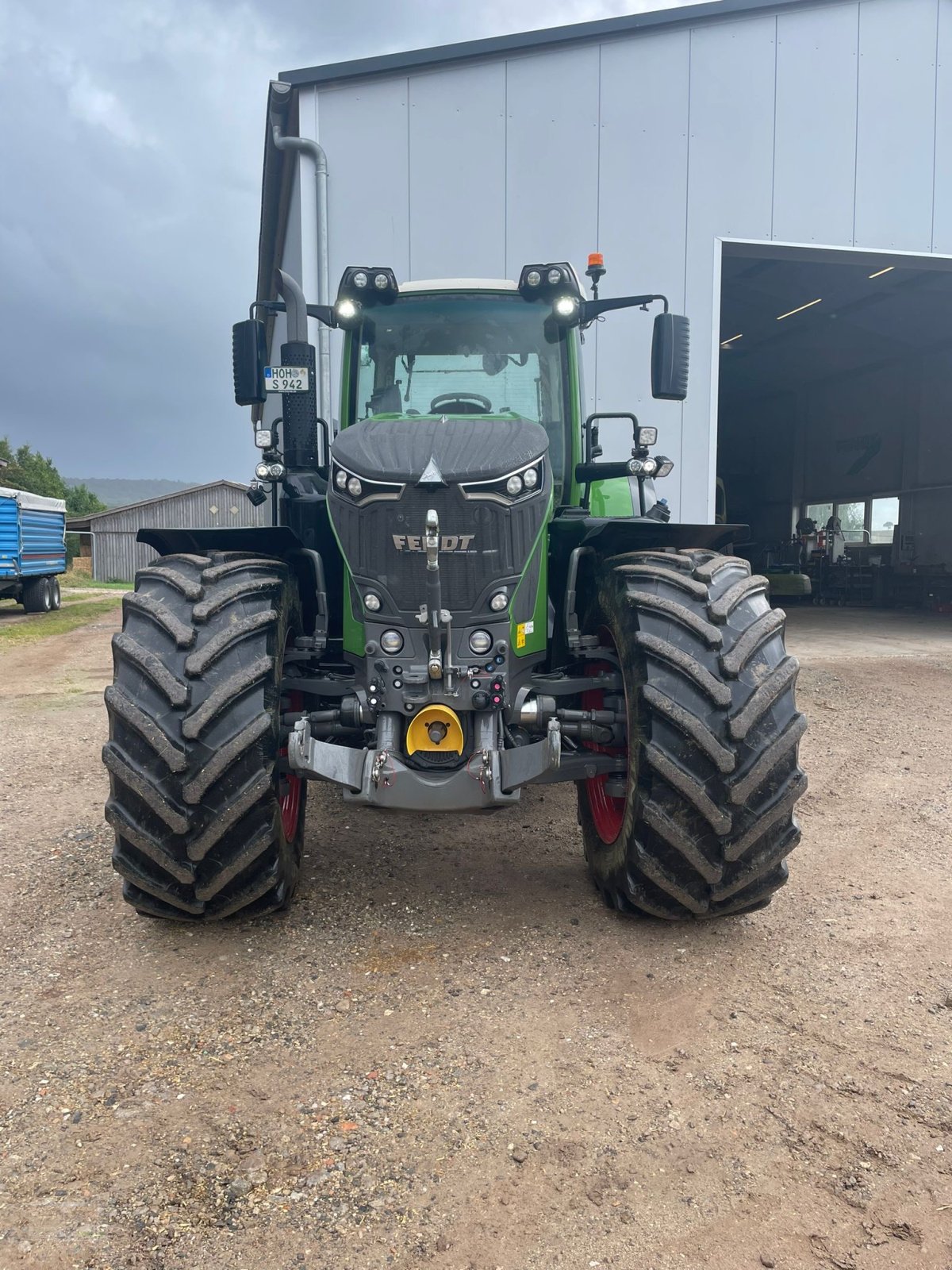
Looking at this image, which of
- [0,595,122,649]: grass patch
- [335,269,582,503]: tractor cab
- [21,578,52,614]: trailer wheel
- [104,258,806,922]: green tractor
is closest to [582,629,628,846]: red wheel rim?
[104,258,806,922]: green tractor

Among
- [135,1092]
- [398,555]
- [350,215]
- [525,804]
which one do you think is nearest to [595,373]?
[350,215]

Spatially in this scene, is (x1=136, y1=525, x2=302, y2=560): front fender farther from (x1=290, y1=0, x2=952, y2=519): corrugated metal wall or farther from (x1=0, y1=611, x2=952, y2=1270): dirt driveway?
(x1=290, y1=0, x2=952, y2=519): corrugated metal wall

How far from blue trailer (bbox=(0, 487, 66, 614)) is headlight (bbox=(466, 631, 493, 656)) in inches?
633

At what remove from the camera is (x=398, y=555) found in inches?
Result: 117

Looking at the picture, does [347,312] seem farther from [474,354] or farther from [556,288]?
[556,288]

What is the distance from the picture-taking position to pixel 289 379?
12.9 feet

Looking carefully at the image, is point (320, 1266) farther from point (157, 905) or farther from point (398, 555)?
point (398, 555)

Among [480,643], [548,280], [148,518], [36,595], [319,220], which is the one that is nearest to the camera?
[480,643]

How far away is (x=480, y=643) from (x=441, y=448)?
0.70 metres

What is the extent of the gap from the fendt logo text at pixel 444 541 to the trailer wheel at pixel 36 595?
17510 mm

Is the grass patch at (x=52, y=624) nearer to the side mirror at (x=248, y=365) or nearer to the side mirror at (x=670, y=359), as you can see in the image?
the side mirror at (x=248, y=365)

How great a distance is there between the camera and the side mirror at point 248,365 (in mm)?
4055

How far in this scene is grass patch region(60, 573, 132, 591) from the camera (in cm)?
3072

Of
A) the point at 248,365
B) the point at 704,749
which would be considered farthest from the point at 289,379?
the point at 704,749
